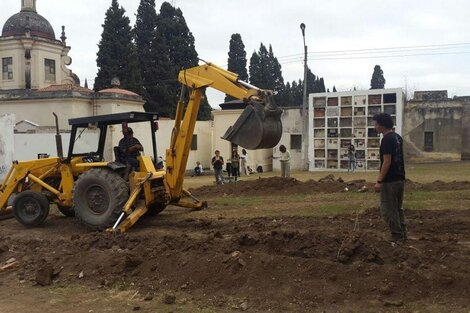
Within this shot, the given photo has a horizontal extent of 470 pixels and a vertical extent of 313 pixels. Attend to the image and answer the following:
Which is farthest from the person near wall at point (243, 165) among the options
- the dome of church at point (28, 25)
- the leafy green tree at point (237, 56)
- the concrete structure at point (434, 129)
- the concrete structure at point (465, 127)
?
the leafy green tree at point (237, 56)

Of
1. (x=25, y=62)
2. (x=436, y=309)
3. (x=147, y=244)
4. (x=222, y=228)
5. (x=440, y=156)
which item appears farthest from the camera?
(x=25, y=62)

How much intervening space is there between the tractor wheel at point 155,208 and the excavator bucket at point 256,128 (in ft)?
9.13

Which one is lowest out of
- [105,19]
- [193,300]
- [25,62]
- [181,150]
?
[193,300]

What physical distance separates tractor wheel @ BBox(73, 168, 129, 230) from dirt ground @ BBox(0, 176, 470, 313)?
2.77 feet

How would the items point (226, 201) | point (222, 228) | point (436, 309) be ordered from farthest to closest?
point (226, 201), point (222, 228), point (436, 309)

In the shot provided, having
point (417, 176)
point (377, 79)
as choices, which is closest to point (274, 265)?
point (417, 176)

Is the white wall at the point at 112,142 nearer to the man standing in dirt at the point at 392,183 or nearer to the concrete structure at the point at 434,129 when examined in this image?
the man standing in dirt at the point at 392,183

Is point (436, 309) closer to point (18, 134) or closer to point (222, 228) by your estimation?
point (222, 228)

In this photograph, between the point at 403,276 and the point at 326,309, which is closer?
the point at 326,309

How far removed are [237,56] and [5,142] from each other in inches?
1750

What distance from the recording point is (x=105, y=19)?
48.6 metres

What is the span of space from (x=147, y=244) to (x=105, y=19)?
44345 millimetres

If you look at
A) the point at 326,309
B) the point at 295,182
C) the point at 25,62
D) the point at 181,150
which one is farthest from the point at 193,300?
the point at 25,62

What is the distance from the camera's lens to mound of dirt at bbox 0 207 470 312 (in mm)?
5688
